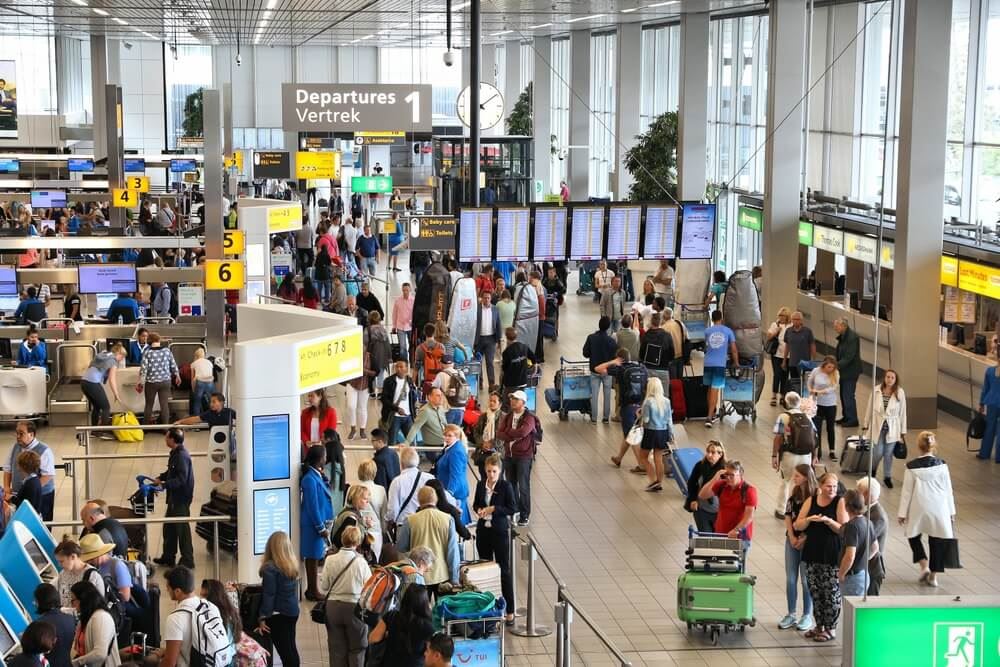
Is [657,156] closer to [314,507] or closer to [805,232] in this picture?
[805,232]

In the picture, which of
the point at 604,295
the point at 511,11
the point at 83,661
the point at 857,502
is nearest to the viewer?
the point at 83,661

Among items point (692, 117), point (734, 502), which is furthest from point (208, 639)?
point (692, 117)

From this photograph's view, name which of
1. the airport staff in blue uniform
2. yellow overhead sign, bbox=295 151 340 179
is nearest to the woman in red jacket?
the airport staff in blue uniform

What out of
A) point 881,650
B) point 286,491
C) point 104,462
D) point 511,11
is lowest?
point 104,462

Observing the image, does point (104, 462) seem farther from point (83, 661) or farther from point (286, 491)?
point (83, 661)

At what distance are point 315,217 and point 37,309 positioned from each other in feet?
77.7

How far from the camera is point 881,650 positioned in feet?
17.0

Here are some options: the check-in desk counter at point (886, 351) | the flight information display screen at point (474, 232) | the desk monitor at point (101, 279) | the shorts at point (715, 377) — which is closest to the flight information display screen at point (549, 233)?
the flight information display screen at point (474, 232)

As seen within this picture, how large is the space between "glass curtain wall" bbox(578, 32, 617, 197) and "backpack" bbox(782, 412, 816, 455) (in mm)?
28831

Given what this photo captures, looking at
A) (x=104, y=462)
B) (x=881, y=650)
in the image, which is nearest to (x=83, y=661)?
(x=881, y=650)

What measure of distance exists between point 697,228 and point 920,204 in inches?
122

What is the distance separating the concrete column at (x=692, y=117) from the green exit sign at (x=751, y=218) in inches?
35.4

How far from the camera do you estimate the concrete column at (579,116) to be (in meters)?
39.3

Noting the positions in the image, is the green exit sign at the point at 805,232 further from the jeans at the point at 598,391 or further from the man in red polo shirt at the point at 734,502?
the man in red polo shirt at the point at 734,502
